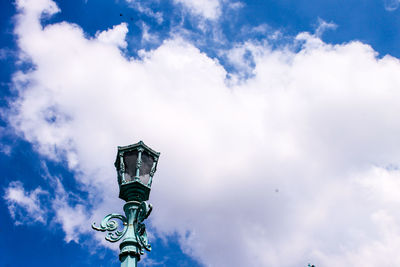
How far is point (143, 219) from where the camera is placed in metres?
6.61

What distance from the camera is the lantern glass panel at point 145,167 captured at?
6.87 m

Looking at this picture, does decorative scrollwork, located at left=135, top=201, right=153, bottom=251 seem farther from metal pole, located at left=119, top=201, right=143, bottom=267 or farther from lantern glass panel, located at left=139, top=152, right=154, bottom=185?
lantern glass panel, located at left=139, top=152, right=154, bottom=185

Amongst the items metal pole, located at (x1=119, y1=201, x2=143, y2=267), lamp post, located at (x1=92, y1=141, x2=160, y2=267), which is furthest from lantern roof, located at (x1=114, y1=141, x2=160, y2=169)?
metal pole, located at (x1=119, y1=201, x2=143, y2=267)

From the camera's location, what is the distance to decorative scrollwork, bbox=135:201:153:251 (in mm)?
6477

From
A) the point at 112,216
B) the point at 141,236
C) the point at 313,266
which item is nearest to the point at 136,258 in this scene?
the point at 141,236

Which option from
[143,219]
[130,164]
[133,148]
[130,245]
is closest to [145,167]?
[130,164]

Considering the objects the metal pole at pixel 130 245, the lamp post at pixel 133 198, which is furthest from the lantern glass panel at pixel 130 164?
the metal pole at pixel 130 245

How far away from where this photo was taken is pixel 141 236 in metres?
6.49

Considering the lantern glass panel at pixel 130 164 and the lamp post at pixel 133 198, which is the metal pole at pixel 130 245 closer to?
the lamp post at pixel 133 198

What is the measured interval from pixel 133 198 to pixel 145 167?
591mm

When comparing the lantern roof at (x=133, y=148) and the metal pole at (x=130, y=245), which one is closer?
the metal pole at (x=130, y=245)

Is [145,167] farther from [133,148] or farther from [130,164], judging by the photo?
[133,148]

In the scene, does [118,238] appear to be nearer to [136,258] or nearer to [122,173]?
[136,258]

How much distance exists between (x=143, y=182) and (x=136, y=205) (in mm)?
406
